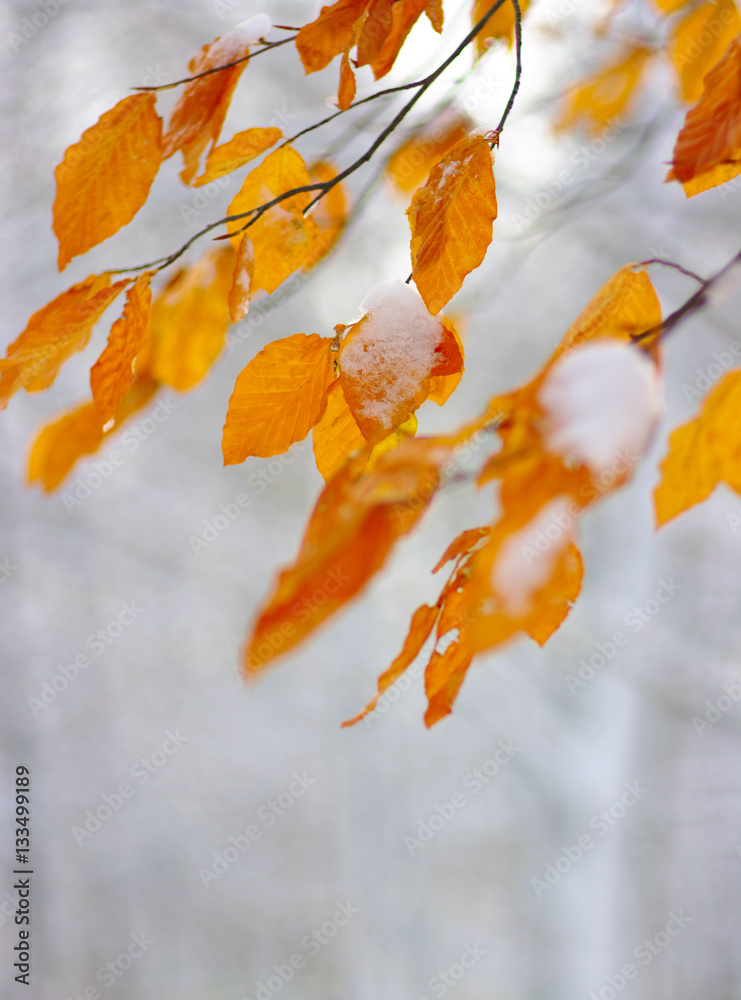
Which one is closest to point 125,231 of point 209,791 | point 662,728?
point 209,791

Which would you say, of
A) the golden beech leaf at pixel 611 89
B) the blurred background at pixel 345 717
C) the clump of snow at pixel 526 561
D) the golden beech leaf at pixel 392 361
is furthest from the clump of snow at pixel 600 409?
the blurred background at pixel 345 717

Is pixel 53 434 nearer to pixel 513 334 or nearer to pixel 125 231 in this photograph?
pixel 125 231

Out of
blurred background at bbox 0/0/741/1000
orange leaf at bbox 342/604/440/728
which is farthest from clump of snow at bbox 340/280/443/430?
blurred background at bbox 0/0/741/1000

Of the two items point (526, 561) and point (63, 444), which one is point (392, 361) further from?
point (63, 444)

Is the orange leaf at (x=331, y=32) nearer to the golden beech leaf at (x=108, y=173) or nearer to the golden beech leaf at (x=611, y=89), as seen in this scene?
the golden beech leaf at (x=108, y=173)

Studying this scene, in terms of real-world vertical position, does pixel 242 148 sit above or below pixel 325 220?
above

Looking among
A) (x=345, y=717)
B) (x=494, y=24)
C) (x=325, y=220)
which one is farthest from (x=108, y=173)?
(x=345, y=717)
